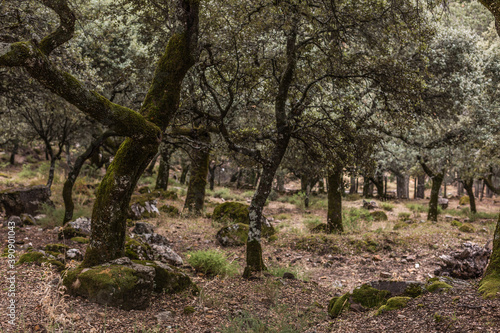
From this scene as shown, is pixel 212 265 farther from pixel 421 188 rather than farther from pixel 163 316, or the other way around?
pixel 421 188

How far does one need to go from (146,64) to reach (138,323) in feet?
31.9

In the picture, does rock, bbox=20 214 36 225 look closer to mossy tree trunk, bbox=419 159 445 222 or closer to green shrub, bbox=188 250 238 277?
green shrub, bbox=188 250 238 277

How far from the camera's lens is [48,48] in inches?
216

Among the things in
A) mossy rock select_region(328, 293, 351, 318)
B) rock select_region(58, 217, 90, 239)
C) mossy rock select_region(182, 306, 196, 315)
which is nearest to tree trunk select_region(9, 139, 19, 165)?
rock select_region(58, 217, 90, 239)

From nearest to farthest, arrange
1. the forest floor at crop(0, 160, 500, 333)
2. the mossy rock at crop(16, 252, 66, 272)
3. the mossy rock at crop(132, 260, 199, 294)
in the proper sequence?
the forest floor at crop(0, 160, 500, 333) → the mossy rock at crop(132, 260, 199, 294) → the mossy rock at crop(16, 252, 66, 272)

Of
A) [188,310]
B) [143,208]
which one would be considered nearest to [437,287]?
[188,310]

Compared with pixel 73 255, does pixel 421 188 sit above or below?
above

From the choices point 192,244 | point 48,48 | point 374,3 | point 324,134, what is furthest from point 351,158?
point 48,48

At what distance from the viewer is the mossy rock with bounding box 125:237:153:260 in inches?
255

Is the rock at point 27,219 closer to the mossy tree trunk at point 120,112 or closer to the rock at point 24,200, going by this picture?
the rock at point 24,200

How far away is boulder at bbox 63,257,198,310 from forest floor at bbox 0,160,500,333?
151 millimetres

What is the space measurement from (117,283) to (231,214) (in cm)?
885

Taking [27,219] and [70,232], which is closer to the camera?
[70,232]

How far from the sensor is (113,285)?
15.8ft
